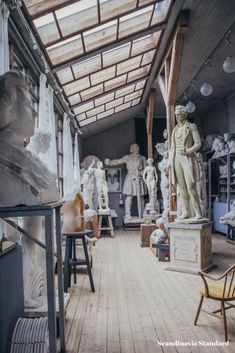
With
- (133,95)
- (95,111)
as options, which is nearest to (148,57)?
(133,95)

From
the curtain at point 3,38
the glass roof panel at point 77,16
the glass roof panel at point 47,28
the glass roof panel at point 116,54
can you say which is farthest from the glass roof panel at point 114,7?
the curtain at point 3,38

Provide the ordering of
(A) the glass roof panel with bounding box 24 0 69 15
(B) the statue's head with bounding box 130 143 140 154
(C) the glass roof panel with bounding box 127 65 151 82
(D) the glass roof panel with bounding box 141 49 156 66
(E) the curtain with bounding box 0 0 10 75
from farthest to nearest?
(B) the statue's head with bounding box 130 143 140 154, (C) the glass roof panel with bounding box 127 65 151 82, (D) the glass roof panel with bounding box 141 49 156 66, (A) the glass roof panel with bounding box 24 0 69 15, (E) the curtain with bounding box 0 0 10 75

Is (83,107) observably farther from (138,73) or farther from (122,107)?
(122,107)

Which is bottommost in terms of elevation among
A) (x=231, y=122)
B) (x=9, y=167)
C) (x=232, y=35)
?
(x=9, y=167)

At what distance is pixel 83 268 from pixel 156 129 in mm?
7745

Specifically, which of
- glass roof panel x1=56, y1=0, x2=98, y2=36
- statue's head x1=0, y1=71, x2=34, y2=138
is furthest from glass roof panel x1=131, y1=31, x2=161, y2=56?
statue's head x1=0, y1=71, x2=34, y2=138

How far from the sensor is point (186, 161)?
4895 mm

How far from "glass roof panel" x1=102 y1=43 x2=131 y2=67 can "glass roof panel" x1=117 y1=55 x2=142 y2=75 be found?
334mm

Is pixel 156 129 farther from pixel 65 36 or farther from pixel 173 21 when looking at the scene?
pixel 65 36

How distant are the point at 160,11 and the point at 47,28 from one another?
1971mm

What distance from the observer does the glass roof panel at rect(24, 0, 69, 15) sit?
11.6 feet

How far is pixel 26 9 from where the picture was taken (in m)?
3.48

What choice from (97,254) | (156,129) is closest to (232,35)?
(97,254)

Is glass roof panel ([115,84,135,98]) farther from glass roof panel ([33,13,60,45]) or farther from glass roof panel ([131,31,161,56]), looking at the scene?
glass roof panel ([33,13,60,45])
